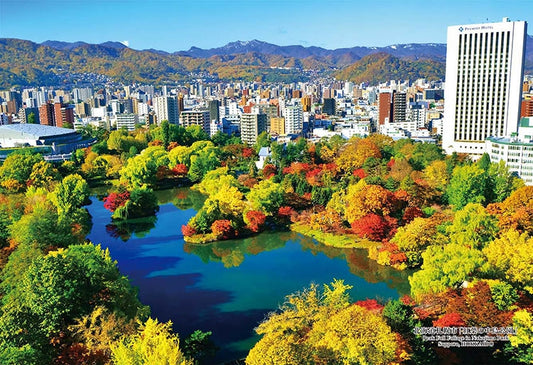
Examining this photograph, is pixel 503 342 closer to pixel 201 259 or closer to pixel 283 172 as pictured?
pixel 201 259

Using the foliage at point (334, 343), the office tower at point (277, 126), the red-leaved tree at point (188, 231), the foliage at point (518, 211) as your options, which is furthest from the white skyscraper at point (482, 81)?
the foliage at point (334, 343)

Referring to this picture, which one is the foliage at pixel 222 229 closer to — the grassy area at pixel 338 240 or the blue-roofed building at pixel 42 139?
the grassy area at pixel 338 240

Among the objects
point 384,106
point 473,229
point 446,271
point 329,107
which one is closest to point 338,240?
point 473,229

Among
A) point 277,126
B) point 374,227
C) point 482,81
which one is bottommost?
point 374,227

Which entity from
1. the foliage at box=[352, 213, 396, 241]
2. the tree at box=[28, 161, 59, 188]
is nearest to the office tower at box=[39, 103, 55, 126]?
the tree at box=[28, 161, 59, 188]

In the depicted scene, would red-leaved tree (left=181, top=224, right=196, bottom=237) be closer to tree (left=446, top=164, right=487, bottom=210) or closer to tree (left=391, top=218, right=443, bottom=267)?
tree (left=391, top=218, right=443, bottom=267)

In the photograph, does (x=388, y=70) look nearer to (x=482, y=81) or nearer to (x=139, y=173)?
(x=482, y=81)

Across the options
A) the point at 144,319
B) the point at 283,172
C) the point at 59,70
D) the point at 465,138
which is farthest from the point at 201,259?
the point at 59,70
